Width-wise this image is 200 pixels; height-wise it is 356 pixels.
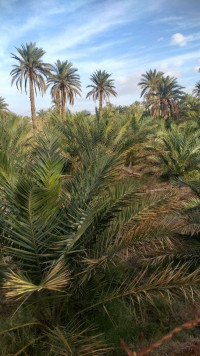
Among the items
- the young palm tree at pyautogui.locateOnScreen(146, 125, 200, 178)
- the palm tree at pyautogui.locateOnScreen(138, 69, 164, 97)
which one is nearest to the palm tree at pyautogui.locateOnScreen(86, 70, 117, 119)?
the palm tree at pyautogui.locateOnScreen(138, 69, 164, 97)

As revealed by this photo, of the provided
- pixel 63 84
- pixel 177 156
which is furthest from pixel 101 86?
pixel 177 156

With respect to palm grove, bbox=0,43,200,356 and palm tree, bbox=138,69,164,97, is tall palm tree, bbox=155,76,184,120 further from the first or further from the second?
palm grove, bbox=0,43,200,356

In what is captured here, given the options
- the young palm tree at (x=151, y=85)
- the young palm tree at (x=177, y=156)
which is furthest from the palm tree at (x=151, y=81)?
the young palm tree at (x=177, y=156)

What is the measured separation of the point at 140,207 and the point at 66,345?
1.41 m

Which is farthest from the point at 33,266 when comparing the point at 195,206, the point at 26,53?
the point at 26,53

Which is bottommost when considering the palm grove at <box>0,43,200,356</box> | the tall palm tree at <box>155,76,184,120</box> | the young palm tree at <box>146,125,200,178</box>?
the palm grove at <box>0,43,200,356</box>

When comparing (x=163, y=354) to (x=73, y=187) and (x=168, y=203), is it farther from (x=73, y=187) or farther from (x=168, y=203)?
(x=73, y=187)

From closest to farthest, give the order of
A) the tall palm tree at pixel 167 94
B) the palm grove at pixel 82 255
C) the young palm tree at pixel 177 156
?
the palm grove at pixel 82 255
the young palm tree at pixel 177 156
the tall palm tree at pixel 167 94

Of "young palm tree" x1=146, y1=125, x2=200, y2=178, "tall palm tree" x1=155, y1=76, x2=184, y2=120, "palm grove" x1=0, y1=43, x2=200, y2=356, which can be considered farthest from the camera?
"tall palm tree" x1=155, y1=76, x2=184, y2=120

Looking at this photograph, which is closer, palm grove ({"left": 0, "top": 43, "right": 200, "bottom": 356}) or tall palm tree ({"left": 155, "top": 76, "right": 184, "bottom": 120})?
palm grove ({"left": 0, "top": 43, "right": 200, "bottom": 356})

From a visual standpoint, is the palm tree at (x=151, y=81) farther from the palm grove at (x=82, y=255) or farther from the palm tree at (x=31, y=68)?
the palm grove at (x=82, y=255)

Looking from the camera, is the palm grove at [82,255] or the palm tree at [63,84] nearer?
the palm grove at [82,255]

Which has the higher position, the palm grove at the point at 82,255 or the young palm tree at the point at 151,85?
the young palm tree at the point at 151,85

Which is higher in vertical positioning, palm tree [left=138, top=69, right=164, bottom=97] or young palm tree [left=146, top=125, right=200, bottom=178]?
palm tree [left=138, top=69, right=164, bottom=97]
